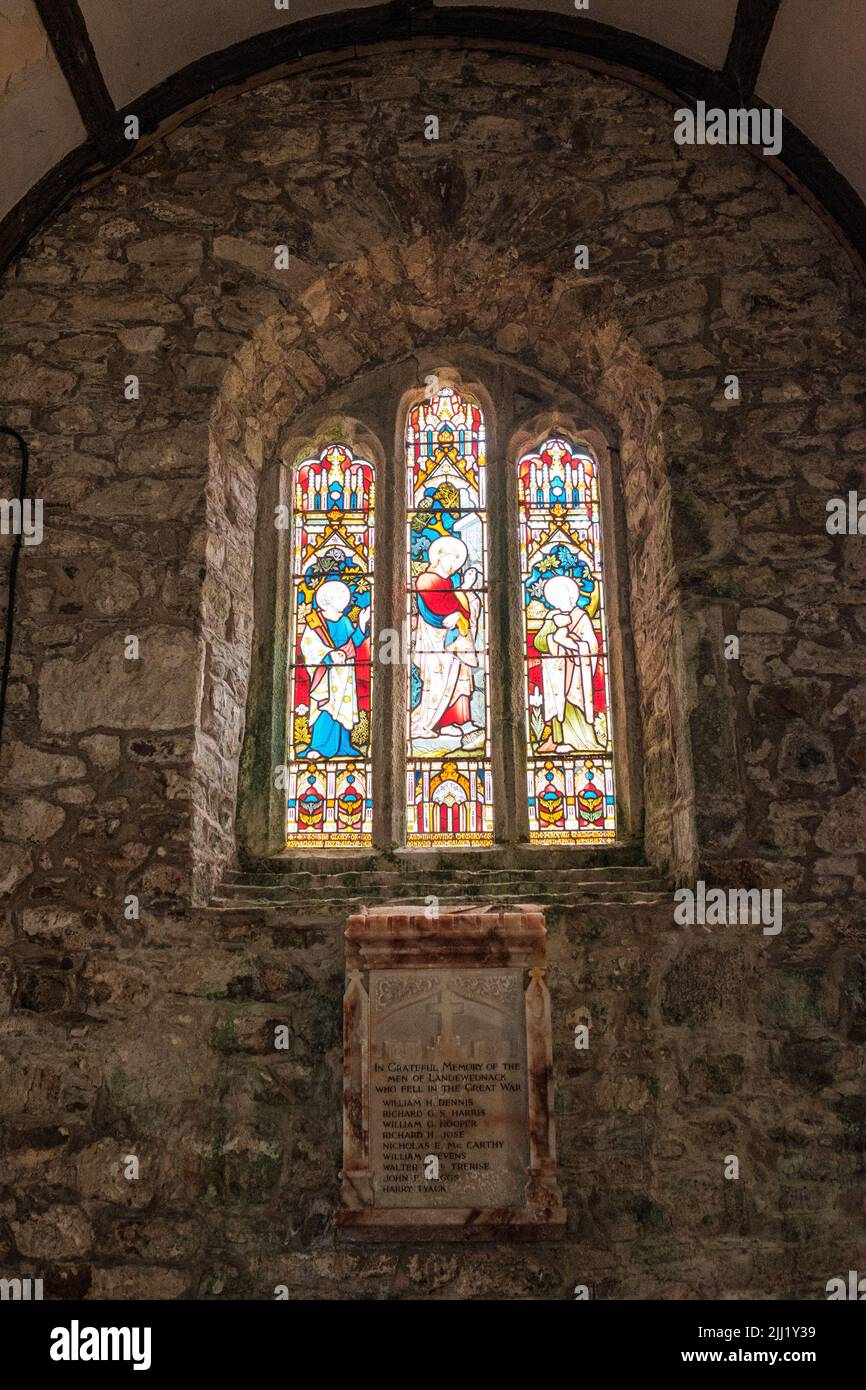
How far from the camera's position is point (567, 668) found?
177 inches

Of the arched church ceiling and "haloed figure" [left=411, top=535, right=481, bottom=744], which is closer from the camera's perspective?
the arched church ceiling

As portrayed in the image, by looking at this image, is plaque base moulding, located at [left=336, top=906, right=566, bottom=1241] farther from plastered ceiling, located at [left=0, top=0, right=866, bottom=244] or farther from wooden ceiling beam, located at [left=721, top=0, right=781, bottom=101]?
wooden ceiling beam, located at [left=721, top=0, right=781, bottom=101]

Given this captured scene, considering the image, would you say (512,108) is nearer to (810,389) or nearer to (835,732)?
(810,389)

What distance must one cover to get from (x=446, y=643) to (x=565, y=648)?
453mm

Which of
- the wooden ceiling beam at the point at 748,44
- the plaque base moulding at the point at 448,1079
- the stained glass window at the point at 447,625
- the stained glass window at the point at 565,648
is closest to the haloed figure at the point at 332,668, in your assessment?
the stained glass window at the point at 447,625

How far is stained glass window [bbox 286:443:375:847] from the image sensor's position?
14.2 feet

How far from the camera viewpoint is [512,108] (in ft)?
15.5

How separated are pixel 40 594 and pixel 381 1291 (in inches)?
96.7

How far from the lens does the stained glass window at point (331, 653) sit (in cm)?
432

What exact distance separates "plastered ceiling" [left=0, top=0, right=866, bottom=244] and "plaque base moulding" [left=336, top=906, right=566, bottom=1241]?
10.1 feet

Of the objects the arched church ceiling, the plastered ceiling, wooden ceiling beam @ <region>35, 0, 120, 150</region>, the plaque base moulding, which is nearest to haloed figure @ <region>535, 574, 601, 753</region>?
the plaque base moulding

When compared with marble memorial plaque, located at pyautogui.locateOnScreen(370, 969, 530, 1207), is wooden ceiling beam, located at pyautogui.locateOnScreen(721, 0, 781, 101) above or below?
above

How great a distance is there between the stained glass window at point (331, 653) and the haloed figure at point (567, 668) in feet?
2.21

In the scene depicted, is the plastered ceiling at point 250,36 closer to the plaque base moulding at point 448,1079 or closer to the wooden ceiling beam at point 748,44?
the wooden ceiling beam at point 748,44
